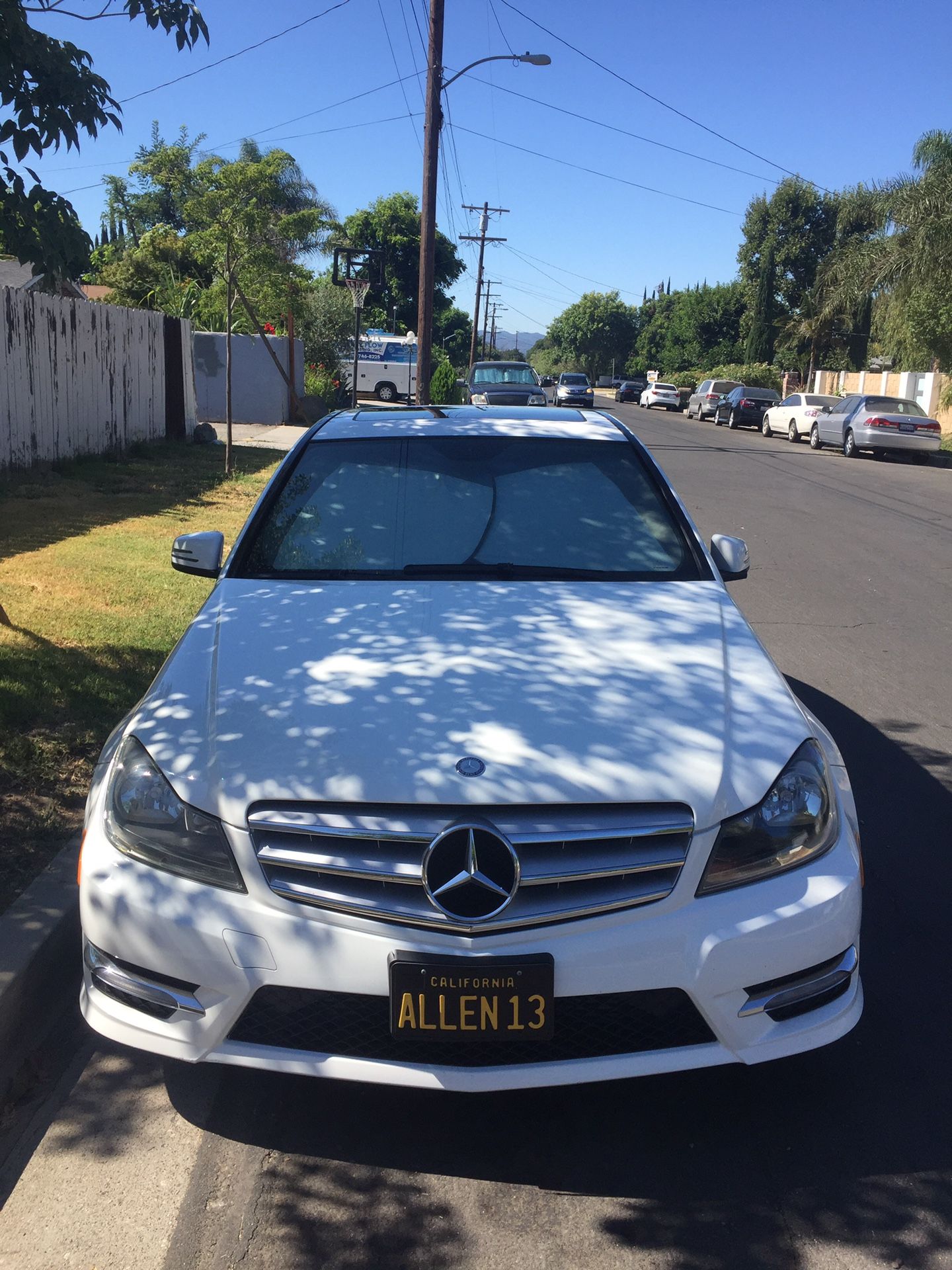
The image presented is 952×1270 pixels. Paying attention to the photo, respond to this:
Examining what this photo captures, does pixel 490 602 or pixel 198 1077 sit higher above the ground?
pixel 490 602

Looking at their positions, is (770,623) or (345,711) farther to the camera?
(770,623)

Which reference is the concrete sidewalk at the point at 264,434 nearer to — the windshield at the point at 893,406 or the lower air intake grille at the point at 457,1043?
the windshield at the point at 893,406

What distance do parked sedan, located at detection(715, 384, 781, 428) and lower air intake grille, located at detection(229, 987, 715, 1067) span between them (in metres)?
35.9

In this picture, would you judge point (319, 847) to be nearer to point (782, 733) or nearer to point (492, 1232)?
point (492, 1232)

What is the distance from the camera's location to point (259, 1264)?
7.86ft

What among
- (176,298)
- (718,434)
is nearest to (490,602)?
(176,298)

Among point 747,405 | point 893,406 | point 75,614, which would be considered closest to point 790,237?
point 747,405

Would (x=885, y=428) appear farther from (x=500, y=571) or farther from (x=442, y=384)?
(x=500, y=571)

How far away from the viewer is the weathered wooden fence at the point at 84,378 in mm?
12914

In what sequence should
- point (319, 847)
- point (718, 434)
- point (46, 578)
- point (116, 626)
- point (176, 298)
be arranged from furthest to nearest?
point (718, 434)
point (176, 298)
point (46, 578)
point (116, 626)
point (319, 847)

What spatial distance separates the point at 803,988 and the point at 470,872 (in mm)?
840

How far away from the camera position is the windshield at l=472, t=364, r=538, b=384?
27172 millimetres

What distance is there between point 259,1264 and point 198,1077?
2.39 ft

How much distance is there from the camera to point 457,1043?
101 inches
